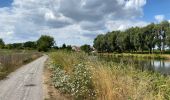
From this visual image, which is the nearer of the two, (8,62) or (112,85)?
(112,85)

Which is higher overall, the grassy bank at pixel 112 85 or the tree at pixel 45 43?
the tree at pixel 45 43

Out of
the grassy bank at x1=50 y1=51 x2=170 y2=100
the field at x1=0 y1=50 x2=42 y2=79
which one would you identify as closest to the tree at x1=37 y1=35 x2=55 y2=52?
the field at x1=0 y1=50 x2=42 y2=79

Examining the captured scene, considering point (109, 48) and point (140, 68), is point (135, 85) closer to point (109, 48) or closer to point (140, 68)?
point (140, 68)

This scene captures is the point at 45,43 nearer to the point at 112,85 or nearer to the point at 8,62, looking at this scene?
the point at 8,62

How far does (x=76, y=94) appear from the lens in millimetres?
13375

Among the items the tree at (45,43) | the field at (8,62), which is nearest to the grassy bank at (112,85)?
the field at (8,62)

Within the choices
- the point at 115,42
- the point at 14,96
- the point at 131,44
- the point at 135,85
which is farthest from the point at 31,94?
the point at 115,42

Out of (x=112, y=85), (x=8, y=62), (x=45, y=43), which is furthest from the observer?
(x=45, y=43)

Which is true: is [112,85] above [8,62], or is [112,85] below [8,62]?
above

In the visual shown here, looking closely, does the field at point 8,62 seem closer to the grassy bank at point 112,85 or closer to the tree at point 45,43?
the grassy bank at point 112,85

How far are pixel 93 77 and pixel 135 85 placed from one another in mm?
3117

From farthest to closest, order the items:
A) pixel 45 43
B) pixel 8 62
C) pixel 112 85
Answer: pixel 45 43
pixel 8 62
pixel 112 85

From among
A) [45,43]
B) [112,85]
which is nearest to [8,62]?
[112,85]

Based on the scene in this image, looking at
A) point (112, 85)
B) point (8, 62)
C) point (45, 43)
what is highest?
point (45, 43)
